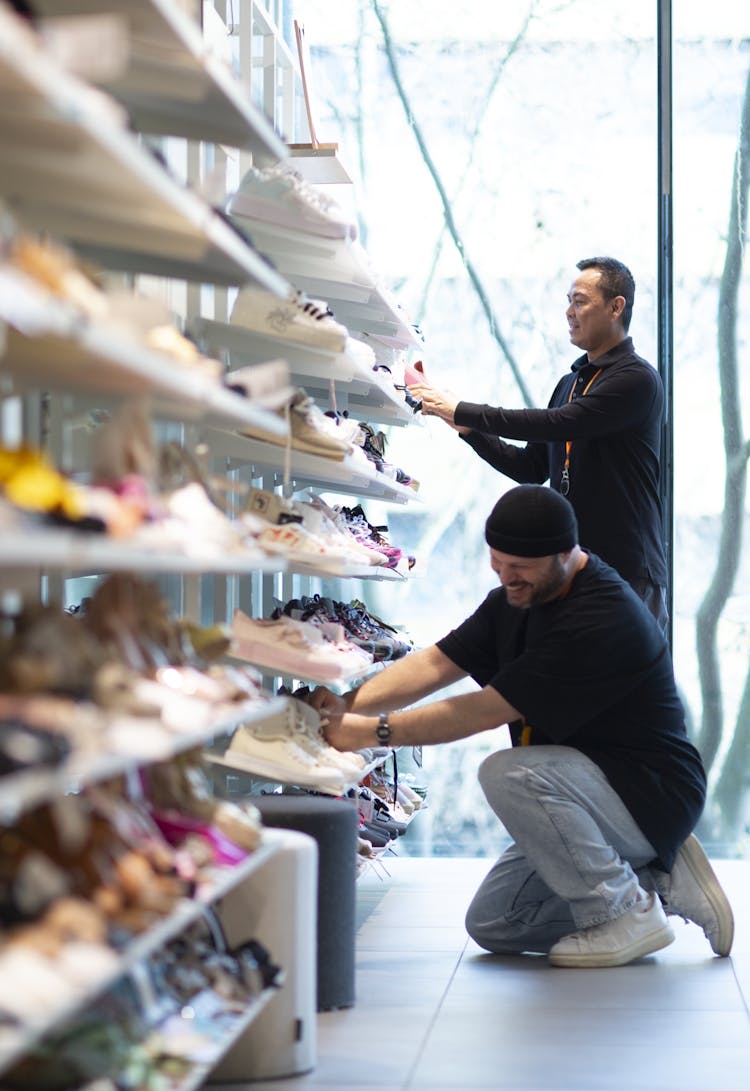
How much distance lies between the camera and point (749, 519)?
Result: 6.42 m

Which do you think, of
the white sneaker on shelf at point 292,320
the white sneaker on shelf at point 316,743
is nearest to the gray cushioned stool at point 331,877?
the white sneaker on shelf at point 316,743

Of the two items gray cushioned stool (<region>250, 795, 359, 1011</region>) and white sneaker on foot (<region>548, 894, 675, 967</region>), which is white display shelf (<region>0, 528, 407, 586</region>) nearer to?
gray cushioned stool (<region>250, 795, 359, 1011</region>)

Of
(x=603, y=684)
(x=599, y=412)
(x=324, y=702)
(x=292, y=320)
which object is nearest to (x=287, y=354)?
(x=292, y=320)

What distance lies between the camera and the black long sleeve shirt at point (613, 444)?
517cm

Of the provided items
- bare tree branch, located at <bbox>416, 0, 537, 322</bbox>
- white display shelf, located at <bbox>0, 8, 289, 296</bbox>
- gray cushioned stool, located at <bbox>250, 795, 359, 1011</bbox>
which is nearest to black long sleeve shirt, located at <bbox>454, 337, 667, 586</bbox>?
bare tree branch, located at <bbox>416, 0, 537, 322</bbox>

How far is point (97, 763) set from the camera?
1.83m

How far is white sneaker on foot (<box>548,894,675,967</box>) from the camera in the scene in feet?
13.2

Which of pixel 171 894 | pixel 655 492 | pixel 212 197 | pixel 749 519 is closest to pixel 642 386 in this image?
pixel 655 492

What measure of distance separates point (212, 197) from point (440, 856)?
4340 mm

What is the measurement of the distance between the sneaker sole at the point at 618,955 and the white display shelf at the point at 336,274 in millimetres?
1867

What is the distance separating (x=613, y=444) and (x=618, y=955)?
1902 mm

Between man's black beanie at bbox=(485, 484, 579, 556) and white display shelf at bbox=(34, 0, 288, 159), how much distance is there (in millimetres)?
1304

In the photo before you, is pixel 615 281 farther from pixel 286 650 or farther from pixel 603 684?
pixel 286 650

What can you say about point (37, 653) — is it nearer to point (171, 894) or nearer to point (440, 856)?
point (171, 894)
